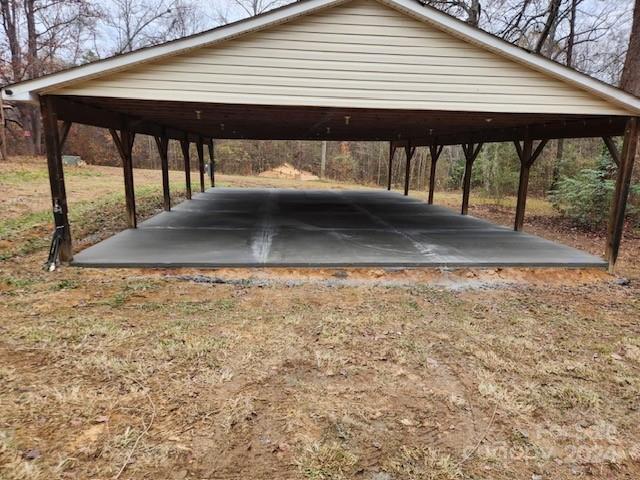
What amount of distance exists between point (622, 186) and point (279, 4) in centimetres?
1919

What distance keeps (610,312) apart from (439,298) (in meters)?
1.79

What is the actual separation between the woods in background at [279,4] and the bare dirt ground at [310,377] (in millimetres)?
7281

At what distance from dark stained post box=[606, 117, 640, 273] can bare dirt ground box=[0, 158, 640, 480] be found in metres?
0.84

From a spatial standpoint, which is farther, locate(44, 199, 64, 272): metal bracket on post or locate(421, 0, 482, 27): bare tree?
locate(421, 0, 482, 27): bare tree

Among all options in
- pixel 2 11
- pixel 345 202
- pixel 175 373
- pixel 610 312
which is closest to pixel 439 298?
pixel 610 312

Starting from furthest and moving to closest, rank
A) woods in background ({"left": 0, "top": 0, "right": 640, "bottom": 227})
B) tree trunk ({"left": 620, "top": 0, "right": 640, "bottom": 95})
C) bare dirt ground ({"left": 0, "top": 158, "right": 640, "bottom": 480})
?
woods in background ({"left": 0, "top": 0, "right": 640, "bottom": 227})
tree trunk ({"left": 620, "top": 0, "right": 640, "bottom": 95})
bare dirt ground ({"left": 0, "top": 158, "right": 640, "bottom": 480})

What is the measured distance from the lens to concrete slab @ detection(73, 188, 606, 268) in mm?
5453

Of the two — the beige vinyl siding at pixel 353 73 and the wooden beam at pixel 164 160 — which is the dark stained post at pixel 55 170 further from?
the wooden beam at pixel 164 160

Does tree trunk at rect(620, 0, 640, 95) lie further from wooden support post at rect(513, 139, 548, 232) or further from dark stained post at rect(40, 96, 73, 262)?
dark stained post at rect(40, 96, 73, 262)

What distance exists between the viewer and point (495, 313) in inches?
164

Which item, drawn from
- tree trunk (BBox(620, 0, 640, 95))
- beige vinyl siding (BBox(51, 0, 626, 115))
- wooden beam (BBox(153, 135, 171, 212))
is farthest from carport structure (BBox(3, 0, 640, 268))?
tree trunk (BBox(620, 0, 640, 95))

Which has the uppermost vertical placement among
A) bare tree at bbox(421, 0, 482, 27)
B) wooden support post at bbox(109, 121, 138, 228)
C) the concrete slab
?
bare tree at bbox(421, 0, 482, 27)

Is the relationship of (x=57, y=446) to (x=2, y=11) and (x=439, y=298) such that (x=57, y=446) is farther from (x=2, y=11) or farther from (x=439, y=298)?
(x=2, y=11)

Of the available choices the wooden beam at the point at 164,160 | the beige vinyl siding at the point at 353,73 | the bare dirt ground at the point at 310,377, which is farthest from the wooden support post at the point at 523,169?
the wooden beam at the point at 164,160
